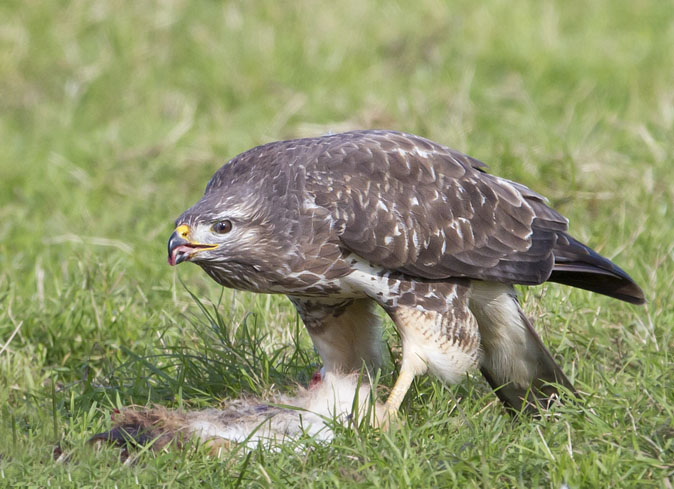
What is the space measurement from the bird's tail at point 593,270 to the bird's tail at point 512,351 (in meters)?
0.25

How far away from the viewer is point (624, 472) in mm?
3533

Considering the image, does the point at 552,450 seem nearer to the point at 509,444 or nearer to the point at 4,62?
the point at 509,444

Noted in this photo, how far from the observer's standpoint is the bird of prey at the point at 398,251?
13.4 feet

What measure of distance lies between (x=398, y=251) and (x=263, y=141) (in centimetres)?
361

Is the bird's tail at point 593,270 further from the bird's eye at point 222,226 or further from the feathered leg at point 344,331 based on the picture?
the bird's eye at point 222,226

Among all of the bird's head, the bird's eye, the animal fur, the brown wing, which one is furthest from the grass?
the bird's eye

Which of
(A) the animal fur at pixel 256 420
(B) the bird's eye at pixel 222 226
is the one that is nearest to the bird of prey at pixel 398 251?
(B) the bird's eye at pixel 222 226

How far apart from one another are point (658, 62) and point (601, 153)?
7.33 feet

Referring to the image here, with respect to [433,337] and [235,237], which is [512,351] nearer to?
[433,337]

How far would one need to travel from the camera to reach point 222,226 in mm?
4062

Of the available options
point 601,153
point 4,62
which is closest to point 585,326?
point 601,153

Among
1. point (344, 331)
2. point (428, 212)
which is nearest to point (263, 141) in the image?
point (344, 331)

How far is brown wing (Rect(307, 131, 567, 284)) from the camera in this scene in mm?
4148

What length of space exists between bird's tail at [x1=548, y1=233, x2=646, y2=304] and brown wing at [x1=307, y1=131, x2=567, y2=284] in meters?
0.06
